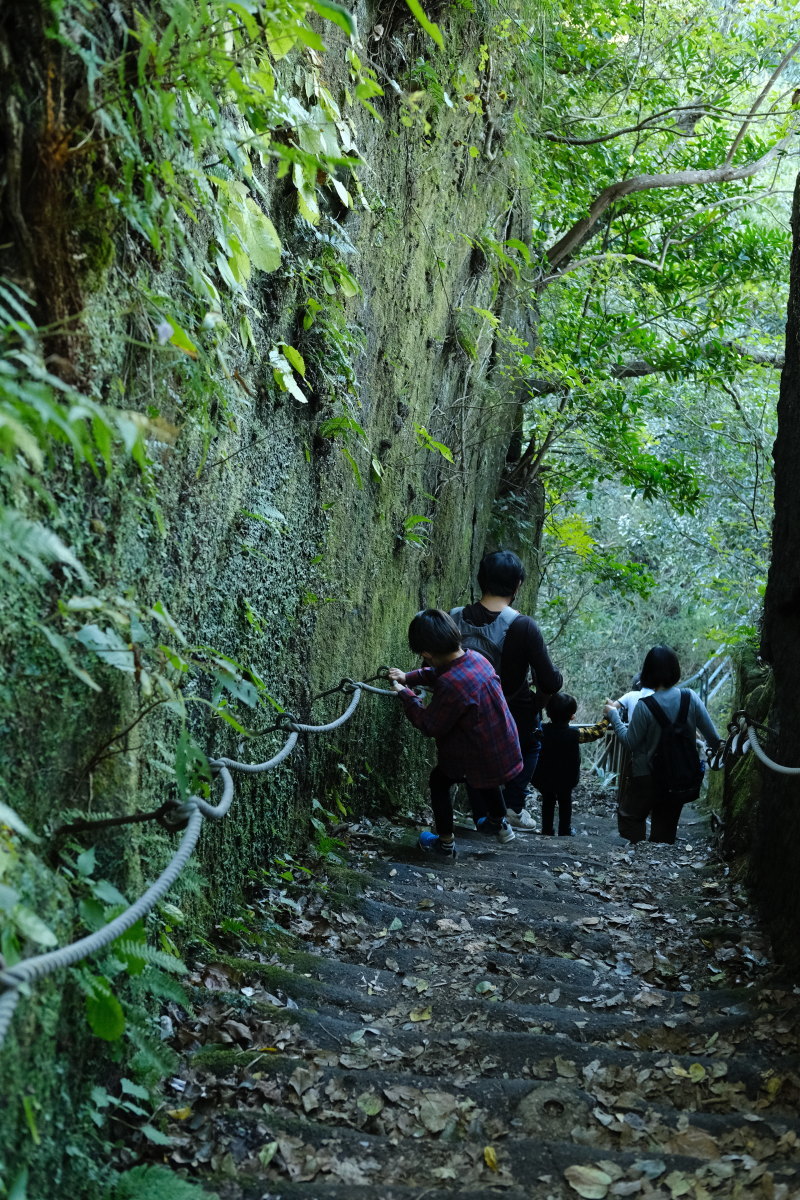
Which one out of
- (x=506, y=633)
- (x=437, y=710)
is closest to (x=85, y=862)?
(x=437, y=710)

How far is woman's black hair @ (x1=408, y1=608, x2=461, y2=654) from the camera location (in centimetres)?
580

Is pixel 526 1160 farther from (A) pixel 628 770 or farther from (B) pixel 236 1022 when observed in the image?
(A) pixel 628 770

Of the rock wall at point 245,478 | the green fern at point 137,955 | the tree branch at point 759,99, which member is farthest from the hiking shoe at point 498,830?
the tree branch at point 759,99

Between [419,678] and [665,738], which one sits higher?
[419,678]

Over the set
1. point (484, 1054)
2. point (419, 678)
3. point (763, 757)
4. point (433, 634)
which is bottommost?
point (484, 1054)

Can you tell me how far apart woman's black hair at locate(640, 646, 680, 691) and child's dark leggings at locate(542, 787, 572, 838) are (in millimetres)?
1815

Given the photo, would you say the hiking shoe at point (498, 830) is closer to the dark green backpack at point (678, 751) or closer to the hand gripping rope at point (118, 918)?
the dark green backpack at point (678, 751)

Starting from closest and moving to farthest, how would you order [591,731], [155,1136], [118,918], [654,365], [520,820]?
1. [118,918]
2. [155,1136]
3. [520,820]
4. [591,731]
5. [654,365]

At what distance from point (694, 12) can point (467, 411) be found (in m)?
6.33

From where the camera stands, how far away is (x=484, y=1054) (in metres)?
3.51

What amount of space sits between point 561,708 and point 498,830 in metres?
1.22

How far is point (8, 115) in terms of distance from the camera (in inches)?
90.1

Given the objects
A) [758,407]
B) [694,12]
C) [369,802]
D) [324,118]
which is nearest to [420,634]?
[369,802]

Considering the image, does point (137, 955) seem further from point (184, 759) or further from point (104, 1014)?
point (184, 759)
